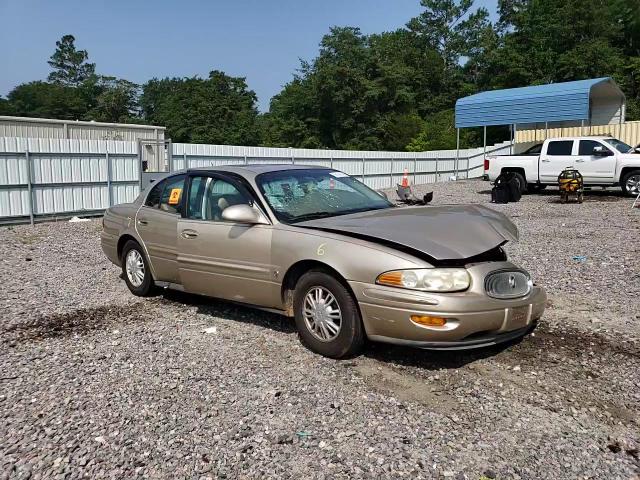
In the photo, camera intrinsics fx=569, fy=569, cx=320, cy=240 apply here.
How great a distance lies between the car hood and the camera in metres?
3.99

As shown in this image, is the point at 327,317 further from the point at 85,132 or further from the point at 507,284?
the point at 85,132

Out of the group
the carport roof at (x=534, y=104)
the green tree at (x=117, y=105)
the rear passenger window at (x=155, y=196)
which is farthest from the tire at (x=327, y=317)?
the green tree at (x=117, y=105)

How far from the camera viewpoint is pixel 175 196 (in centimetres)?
599

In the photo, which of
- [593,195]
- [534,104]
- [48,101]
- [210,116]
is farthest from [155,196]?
[48,101]

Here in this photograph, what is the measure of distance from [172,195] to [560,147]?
1483 cm

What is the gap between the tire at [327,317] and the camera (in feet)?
13.6

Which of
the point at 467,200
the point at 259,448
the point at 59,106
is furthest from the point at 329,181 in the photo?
the point at 59,106

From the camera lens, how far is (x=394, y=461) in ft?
9.74

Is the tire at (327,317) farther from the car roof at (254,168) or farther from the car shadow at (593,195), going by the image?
the car shadow at (593,195)

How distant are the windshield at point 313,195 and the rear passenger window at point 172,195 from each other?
1.11m

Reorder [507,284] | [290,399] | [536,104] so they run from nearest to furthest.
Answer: [290,399]
[507,284]
[536,104]

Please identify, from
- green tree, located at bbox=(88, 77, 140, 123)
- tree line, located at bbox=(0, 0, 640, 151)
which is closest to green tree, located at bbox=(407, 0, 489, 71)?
tree line, located at bbox=(0, 0, 640, 151)

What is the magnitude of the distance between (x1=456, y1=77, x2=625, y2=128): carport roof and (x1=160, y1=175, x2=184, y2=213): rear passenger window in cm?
2171

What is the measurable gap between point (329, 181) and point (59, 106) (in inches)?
3903
